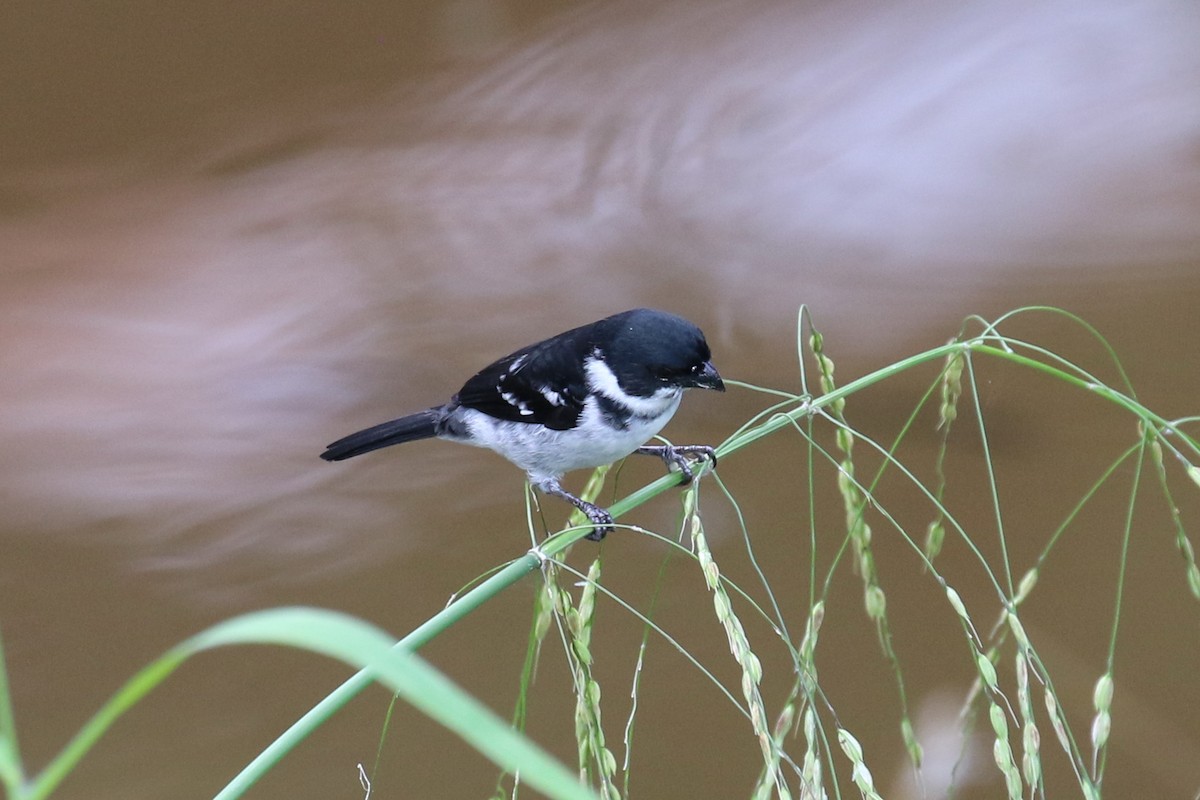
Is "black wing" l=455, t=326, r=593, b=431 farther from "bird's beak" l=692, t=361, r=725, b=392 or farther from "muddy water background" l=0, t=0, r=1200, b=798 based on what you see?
"muddy water background" l=0, t=0, r=1200, b=798

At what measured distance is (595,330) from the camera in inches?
57.8

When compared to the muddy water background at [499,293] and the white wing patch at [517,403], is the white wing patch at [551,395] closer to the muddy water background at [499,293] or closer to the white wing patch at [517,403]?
the white wing patch at [517,403]

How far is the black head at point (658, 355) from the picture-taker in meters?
1.34

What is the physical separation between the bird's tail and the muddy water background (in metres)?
0.20

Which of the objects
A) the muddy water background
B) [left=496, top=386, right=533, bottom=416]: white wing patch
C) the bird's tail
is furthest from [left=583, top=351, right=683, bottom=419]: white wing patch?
the muddy water background

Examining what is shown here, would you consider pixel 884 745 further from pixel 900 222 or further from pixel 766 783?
pixel 766 783

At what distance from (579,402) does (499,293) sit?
1.58ft

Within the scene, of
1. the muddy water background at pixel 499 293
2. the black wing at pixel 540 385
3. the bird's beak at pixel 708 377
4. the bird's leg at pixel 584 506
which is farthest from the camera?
the muddy water background at pixel 499 293

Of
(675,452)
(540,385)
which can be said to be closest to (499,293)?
(540,385)

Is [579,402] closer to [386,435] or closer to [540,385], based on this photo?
[540,385]

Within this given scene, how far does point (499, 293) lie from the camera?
1861 mm

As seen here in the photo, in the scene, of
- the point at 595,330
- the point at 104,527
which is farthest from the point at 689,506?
the point at 104,527

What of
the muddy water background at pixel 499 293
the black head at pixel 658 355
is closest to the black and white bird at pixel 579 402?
the black head at pixel 658 355

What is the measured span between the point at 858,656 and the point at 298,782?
0.86 m
